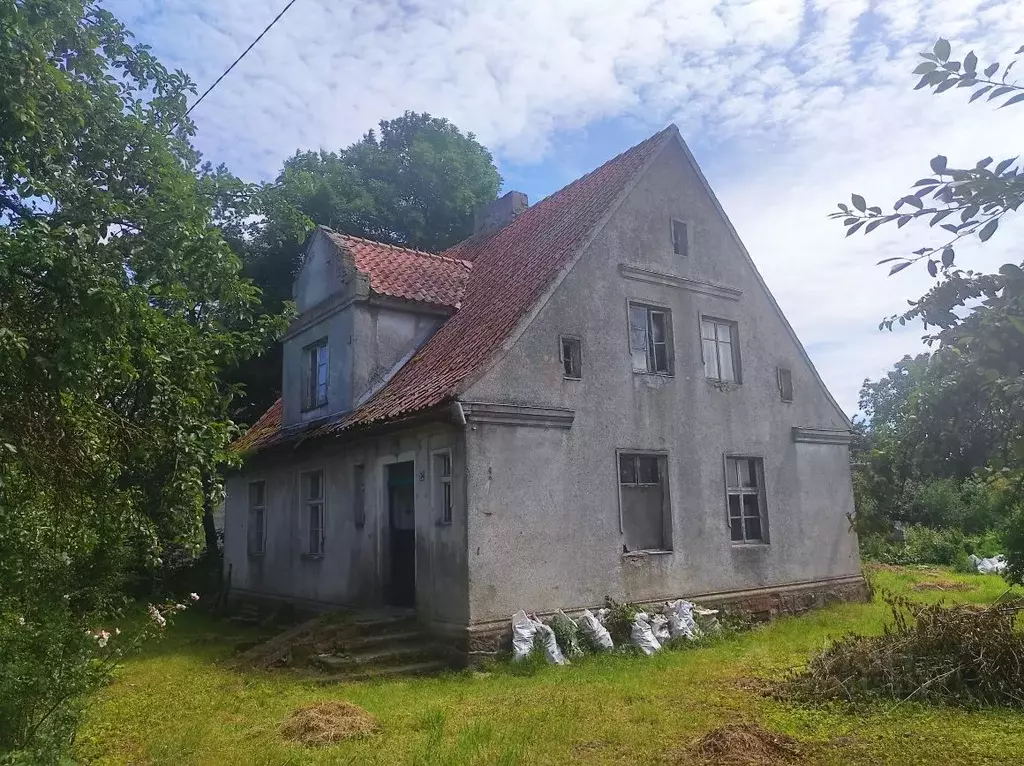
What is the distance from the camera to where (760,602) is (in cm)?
1423

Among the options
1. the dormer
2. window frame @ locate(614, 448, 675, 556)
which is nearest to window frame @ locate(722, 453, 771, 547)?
window frame @ locate(614, 448, 675, 556)

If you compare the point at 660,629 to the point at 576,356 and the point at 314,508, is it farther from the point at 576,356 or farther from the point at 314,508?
the point at 314,508

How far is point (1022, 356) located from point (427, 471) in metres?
9.63

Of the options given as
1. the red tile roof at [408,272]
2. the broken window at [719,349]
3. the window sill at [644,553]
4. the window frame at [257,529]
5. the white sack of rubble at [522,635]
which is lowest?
the white sack of rubble at [522,635]

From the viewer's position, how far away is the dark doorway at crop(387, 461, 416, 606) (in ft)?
42.5

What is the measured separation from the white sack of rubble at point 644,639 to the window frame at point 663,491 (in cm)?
130

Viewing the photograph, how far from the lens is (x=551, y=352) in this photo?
12312 millimetres

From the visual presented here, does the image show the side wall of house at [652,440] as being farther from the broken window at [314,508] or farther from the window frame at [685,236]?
the broken window at [314,508]

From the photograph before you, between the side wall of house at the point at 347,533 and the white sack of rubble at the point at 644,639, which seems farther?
the white sack of rubble at the point at 644,639

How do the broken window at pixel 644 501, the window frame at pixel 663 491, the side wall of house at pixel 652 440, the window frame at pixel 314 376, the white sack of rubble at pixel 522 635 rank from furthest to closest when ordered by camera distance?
the window frame at pixel 314 376 < the broken window at pixel 644 501 < the window frame at pixel 663 491 < the side wall of house at pixel 652 440 < the white sack of rubble at pixel 522 635

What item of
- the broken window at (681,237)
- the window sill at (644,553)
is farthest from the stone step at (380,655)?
the broken window at (681,237)

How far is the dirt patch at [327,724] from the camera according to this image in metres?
7.23

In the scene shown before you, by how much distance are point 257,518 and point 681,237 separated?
10.9 metres

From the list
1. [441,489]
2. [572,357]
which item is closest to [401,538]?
[441,489]
